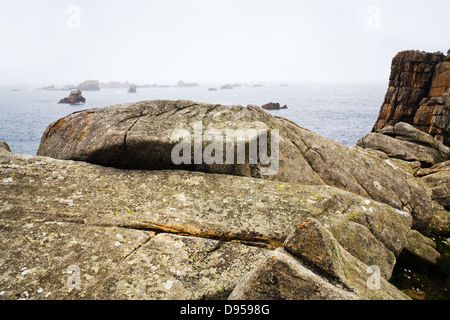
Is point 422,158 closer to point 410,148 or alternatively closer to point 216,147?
point 410,148

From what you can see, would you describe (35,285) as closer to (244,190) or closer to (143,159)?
(143,159)

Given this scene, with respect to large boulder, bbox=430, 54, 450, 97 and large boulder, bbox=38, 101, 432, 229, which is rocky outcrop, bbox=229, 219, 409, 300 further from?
large boulder, bbox=430, 54, 450, 97

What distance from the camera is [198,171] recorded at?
1010cm

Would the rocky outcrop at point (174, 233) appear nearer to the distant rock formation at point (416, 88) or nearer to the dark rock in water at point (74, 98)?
the distant rock formation at point (416, 88)

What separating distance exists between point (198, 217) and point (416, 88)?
5982 centimetres

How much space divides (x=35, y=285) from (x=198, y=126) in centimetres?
708

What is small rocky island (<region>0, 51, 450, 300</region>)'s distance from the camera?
5367 mm

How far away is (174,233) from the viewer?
717cm

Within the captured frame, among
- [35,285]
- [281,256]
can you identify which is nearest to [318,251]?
[281,256]

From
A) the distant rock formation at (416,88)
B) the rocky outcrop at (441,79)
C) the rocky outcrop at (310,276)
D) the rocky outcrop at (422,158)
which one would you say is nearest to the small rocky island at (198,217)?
the rocky outcrop at (310,276)

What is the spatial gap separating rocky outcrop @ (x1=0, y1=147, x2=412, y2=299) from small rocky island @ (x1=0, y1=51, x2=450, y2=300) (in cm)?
4

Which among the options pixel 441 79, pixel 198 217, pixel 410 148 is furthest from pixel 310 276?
pixel 441 79

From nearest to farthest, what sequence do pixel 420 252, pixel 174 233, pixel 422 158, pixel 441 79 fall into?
pixel 174 233 → pixel 420 252 → pixel 422 158 → pixel 441 79

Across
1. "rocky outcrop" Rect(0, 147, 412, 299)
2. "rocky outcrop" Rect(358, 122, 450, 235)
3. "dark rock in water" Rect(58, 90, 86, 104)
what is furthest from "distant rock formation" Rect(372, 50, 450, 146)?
"dark rock in water" Rect(58, 90, 86, 104)
